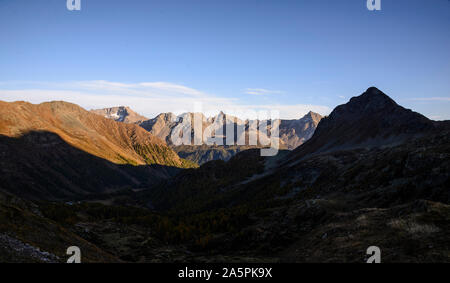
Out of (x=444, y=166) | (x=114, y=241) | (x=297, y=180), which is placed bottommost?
(x=114, y=241)

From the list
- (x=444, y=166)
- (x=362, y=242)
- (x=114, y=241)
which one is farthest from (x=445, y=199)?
(x=114, y=241)

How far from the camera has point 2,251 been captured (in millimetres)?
24250

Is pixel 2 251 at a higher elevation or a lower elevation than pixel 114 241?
higher

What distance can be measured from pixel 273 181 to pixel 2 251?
142428mm
